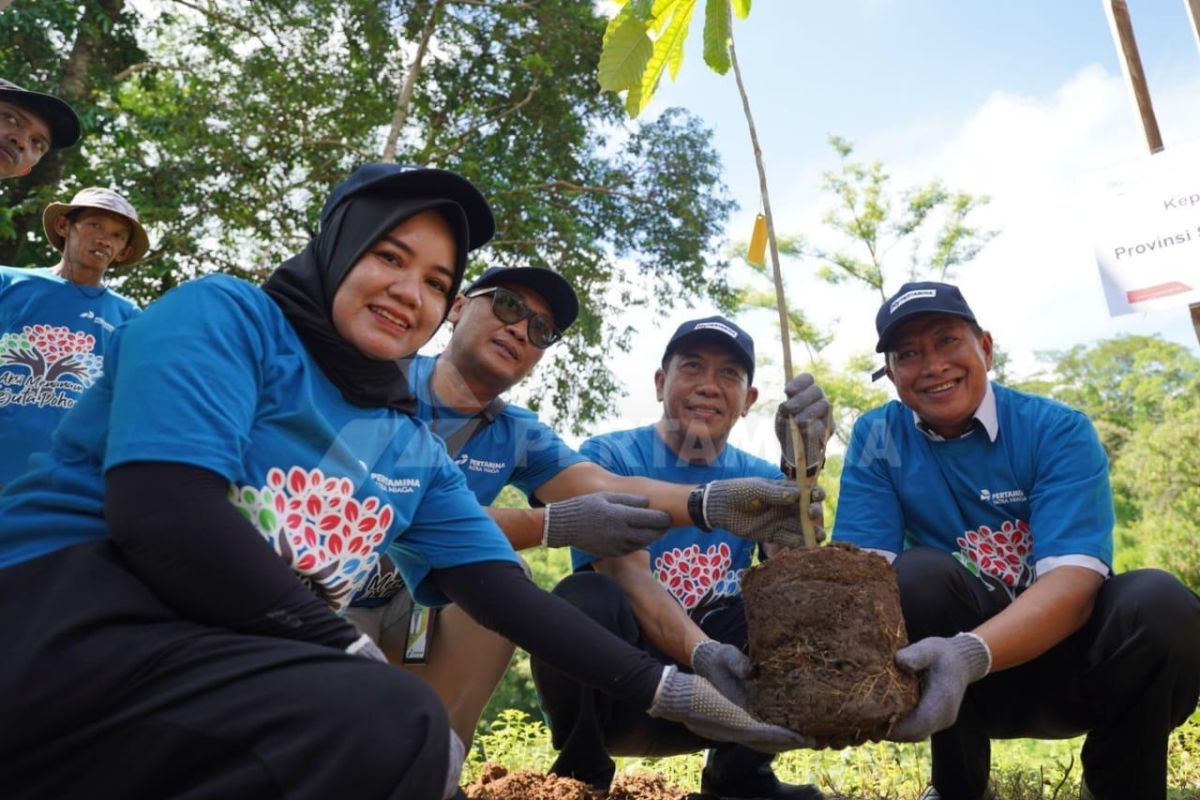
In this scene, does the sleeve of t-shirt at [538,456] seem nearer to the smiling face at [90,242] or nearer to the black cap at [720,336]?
the black cap at [720,336]

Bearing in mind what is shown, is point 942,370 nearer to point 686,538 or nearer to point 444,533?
point 686,538

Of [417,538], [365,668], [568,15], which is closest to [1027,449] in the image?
[417,538]

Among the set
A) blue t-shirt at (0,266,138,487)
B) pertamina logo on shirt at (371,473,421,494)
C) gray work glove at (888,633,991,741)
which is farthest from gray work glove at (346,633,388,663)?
blue t-shirt at (0,266,138,487)

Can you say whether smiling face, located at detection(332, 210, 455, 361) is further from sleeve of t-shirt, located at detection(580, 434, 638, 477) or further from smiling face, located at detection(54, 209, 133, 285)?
smiling face, located at detection(54, 209, 133, 285)

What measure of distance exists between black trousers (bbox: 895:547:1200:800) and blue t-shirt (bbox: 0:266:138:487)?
290cm

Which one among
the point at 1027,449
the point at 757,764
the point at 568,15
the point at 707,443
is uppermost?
the point at 568,15

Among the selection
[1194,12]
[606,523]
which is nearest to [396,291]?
[606,523]

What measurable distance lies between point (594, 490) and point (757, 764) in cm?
102

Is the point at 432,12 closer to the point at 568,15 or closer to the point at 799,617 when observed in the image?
the point at 568,15

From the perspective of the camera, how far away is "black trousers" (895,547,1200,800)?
7.30ft

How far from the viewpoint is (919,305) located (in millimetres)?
2615

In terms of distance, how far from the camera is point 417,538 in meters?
1.82

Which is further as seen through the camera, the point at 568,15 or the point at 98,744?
the point at 568,15

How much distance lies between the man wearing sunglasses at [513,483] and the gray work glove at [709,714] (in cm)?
74
